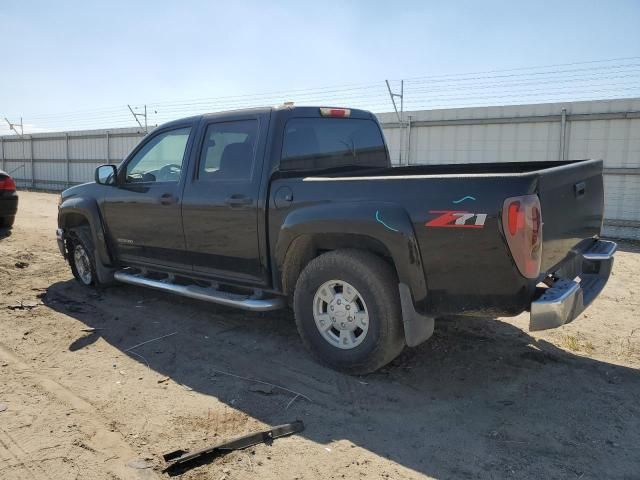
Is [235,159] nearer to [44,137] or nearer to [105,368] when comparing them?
[105,368]

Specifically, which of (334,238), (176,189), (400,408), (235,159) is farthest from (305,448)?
(176,189)

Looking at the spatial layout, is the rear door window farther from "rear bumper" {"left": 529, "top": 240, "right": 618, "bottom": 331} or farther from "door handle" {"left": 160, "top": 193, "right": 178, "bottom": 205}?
"rear bumper" {"left": 529, "top": 240, "right": 618, "bottom": 331}

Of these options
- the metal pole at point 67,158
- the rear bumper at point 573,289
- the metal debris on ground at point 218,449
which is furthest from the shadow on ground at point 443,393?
the metal pole at point 67,158

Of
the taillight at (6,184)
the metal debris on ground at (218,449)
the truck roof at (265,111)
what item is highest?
the truck roof at (265,111)

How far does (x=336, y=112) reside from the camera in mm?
5012

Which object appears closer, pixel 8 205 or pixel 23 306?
pixel 23 306

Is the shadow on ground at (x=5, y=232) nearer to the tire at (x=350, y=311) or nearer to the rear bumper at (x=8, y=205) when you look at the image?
the rear bumper at (x=8, y=205)

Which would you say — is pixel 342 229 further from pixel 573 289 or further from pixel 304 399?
pixel 573 289

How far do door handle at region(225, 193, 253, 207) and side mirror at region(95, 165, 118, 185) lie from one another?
1.96 metres

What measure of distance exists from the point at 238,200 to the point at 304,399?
175 centimetres

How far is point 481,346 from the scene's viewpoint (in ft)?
15.0

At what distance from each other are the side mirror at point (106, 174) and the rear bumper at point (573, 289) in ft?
14.8

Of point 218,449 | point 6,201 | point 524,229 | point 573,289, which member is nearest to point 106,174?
point 218,449

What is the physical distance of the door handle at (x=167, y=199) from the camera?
509cm
